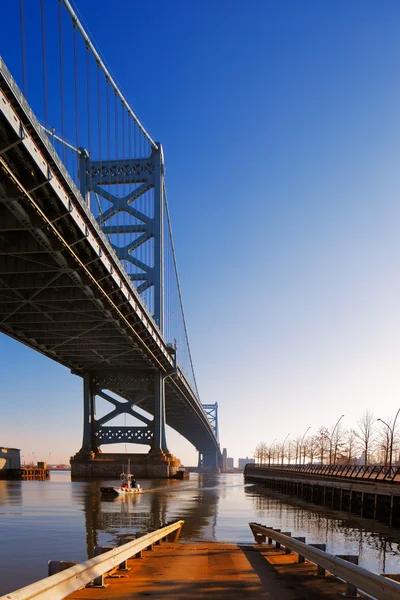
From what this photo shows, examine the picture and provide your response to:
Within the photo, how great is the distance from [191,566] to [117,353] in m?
68.9

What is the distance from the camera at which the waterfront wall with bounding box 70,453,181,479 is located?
261 feet

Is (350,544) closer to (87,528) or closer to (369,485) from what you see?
(87,528)

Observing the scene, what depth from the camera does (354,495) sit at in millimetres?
36938

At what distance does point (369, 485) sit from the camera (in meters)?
32.6

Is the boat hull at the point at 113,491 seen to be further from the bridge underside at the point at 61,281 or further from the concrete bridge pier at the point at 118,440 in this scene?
the concrete bridge pier at the point at 118,440

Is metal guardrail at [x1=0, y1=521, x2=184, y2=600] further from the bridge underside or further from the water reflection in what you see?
the bridge underside

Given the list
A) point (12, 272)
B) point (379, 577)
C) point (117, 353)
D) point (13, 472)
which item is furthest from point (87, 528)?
point (13, 472)

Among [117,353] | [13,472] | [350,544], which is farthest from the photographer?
[13,472]

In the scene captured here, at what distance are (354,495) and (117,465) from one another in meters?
47.8

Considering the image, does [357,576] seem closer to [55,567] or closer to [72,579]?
[72,579]

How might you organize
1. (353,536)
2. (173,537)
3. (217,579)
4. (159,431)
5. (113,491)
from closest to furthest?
1. (217,579)
2. (173,537)
3. (353,536)
4. (113,491)
5. (159,431)

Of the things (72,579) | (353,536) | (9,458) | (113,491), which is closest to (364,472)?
(113,491)

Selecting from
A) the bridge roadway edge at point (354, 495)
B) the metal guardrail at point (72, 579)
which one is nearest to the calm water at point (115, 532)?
the bridge roadway edge at point (354, 495)

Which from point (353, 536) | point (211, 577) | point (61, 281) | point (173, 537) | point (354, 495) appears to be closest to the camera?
point (211, 577)
